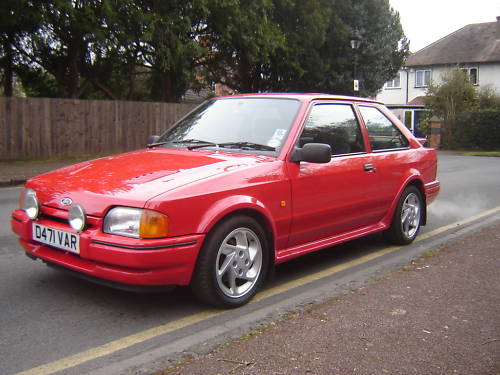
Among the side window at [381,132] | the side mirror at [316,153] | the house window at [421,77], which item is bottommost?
the side mirror at [316,153]

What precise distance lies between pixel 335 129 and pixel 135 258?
8.35 feet

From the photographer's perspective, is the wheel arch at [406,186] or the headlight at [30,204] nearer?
the headlight at [30,204]

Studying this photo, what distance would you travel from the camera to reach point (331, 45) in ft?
91.9

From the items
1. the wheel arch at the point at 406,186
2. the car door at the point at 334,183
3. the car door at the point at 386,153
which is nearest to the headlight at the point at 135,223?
the car door at the point at 334,183

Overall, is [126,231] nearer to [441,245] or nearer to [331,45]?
[441,245]

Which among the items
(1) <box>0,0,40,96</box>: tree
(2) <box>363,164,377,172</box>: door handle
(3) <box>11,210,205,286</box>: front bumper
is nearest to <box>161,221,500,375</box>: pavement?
(3) <box>11,210,205,286</box>: front bumper

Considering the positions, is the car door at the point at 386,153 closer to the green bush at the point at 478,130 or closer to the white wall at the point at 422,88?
the green bush at the point at 478,130

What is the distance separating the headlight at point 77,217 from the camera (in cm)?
369

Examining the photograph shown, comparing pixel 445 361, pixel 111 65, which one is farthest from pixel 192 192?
pixel 111 65

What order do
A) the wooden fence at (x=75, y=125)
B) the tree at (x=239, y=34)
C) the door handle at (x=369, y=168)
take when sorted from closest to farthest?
the door handle at (x=369, y=168)
the wooden fence at (x=75, y=125)
the tree at (x=239, y=34)

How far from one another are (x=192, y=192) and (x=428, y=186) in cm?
378

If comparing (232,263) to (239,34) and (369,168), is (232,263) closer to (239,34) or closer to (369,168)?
(369,168)

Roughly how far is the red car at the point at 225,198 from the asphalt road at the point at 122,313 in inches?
10.4

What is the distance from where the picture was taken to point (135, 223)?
356 centimetres
